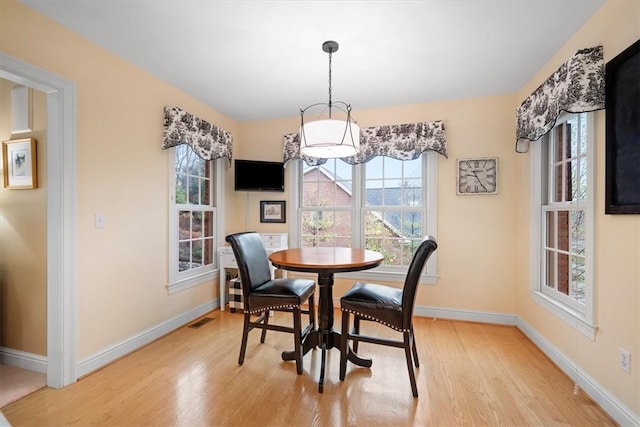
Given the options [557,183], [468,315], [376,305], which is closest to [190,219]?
[376,305]

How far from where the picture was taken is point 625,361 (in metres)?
1.63

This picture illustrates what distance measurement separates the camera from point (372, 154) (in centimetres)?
338

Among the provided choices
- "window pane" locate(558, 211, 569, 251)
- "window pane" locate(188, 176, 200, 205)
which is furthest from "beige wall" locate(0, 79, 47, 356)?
"window pane" locate(558, 211, 569, 251)

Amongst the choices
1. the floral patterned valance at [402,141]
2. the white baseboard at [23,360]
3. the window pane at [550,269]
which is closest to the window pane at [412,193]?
the floral patterned valance at [402,141]

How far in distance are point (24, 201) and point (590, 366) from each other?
4.13m

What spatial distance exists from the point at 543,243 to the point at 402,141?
1666mm

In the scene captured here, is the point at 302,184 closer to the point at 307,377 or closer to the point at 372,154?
the point at 372,154

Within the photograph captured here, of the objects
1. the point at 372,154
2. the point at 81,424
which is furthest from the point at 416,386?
the point at 372,154

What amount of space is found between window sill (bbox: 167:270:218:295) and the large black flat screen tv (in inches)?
43.5

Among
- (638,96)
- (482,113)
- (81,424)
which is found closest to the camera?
(638,96)

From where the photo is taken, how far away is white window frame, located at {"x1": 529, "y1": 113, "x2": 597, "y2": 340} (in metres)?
1.89

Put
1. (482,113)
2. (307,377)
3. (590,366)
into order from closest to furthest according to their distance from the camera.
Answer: (590,366)
(307,377)
(482,113)

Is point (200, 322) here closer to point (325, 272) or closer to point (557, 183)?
point (325, 272)

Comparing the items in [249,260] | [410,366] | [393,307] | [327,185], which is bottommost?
[410,366]
